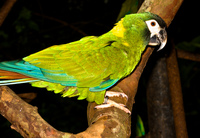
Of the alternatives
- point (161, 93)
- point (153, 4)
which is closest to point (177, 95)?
point (161, 93)

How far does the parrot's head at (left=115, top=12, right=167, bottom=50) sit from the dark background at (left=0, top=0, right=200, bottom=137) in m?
0.54

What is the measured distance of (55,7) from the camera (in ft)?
14.9

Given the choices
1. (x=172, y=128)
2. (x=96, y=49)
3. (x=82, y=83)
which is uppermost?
(x=96, y=49)

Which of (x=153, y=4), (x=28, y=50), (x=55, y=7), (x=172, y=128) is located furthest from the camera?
(x=55, y=7)

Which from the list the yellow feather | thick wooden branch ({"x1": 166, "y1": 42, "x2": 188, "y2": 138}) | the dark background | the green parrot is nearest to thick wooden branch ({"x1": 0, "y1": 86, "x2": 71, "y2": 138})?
the green parrot

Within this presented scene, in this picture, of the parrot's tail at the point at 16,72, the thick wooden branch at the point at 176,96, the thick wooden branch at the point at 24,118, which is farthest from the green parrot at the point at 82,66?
the thick wooden branch at the point at 176,96

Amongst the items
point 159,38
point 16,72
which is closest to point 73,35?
point 159,38

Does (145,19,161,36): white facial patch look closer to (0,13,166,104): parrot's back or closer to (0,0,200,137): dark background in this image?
(0,13,166,104): parrot's back

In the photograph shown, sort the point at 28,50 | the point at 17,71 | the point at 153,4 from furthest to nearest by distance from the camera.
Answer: the point at 28,50, the point at 153,4, the point at 17,71

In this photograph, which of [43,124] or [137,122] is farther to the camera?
[137,122]

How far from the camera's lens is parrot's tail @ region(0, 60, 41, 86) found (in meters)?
1.19

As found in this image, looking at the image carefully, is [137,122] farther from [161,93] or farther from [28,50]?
[28,50]

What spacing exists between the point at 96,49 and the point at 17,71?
0.52m

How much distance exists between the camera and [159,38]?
157 cm
